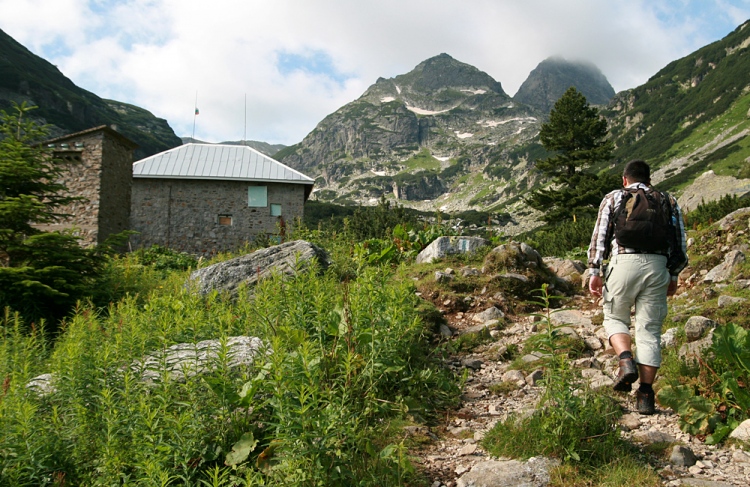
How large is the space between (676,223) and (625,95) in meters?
196

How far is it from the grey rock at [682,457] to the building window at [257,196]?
22.1 m

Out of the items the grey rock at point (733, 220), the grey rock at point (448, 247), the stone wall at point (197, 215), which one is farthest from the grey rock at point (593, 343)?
the stone wall at point (197, 215)

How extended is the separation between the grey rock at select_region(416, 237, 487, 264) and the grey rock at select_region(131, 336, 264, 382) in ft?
20.3

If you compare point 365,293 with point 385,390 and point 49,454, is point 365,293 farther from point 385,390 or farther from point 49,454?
point 49,454

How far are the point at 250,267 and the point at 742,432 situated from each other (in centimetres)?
625

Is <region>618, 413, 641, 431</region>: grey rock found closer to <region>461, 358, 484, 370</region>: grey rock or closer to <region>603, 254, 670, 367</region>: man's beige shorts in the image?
<region>603, 254, 670, 367</region>: man's beige shorts

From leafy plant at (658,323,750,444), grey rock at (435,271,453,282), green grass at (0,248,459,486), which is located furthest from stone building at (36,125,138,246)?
leafy plant at (658,323,750,444)

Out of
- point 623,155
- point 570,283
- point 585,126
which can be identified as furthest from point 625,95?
point 570,283

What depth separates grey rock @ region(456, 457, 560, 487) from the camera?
9.09 ft

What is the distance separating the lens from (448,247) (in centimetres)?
979

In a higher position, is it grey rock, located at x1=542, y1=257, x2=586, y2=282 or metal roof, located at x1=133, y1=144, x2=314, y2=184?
metal roof, located at x1=133, y1=144, x2=314, y2=184

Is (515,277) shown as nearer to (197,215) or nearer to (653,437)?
(653,437)

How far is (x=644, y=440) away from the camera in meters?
3.24

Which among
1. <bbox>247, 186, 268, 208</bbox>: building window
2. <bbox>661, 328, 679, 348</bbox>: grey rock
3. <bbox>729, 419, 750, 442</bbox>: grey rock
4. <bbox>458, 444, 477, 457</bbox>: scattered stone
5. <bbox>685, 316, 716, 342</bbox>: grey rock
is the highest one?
<bbox>247, 186, 268, 208</bbox>: building window
